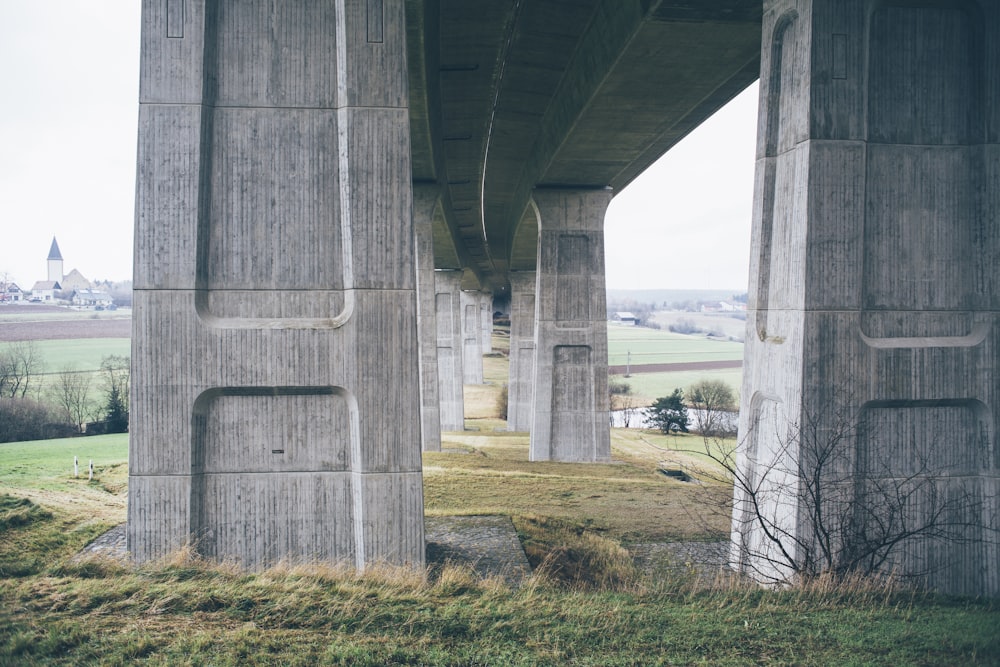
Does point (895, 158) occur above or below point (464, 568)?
above

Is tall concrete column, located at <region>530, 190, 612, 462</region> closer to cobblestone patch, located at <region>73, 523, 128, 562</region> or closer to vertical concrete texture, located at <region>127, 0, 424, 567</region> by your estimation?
vertical concrete texture, located at <region>127, 0, 424, 567</region>

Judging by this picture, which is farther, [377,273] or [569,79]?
[569,79]

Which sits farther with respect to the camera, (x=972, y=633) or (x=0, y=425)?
(x=0, y=425)

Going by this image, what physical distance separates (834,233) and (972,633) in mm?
5352

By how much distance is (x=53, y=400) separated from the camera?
39000mm

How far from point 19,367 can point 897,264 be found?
45.4 m

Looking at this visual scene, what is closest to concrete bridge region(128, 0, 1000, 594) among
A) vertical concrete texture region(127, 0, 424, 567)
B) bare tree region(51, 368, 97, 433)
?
vertical concrete texture region(127, 0, 424, 567)

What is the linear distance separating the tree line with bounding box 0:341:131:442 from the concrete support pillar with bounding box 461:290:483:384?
3880cm

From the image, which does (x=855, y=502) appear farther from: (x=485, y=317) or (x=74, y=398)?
(x=485, y=317)

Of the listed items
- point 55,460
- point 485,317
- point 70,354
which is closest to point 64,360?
point 70,354

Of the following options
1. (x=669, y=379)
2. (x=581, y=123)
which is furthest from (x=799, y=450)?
(x=669, y=379)

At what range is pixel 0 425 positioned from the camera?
109 feet

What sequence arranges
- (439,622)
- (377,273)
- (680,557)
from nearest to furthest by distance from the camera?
(439,622), (377,273), (680,557)

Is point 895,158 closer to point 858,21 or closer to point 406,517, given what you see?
point 858,21
